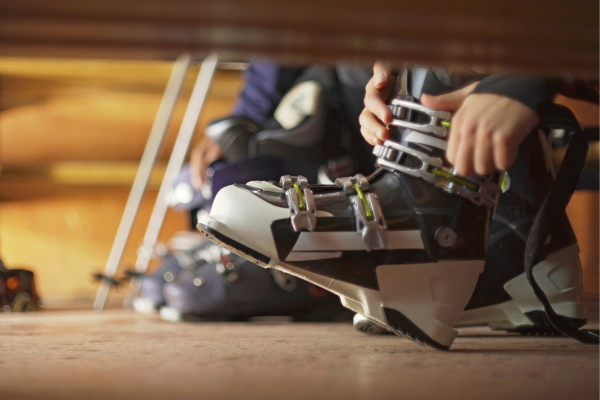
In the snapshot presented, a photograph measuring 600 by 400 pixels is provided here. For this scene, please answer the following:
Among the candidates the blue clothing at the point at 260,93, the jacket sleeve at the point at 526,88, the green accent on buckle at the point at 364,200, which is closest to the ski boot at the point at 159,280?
the blue clothing at the point at 260,93

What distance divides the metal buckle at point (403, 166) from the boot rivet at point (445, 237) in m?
0.04

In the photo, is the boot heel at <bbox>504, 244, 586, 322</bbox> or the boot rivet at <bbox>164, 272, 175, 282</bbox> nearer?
the boot heel at <bbox>504, 244, 586, 322</bbox>

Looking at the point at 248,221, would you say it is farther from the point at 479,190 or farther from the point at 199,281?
the point at 199,281

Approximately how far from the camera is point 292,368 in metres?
0.29

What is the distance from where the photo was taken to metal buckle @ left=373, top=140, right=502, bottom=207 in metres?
0.40

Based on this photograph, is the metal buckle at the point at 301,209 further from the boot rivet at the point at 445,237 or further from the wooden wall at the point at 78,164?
the wooden wall at the point at 78,164

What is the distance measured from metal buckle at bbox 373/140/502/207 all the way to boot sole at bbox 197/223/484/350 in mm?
50

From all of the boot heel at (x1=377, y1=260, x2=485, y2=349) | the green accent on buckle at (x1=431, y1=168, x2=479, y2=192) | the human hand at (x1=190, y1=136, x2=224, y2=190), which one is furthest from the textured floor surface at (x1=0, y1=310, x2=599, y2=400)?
the human hand at (x1=190, y1=136, x2=224, y2=190)

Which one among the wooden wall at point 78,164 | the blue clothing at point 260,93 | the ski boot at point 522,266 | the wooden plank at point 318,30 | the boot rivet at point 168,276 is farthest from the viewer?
the wooden wall at point 78,164

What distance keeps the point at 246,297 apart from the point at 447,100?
1.34 feet

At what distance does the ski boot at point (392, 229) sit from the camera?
38 cm

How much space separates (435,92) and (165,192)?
95cm

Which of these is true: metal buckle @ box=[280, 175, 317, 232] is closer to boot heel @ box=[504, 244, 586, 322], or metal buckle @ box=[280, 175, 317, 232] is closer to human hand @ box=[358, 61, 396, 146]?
human hand @ box=[358, 61, 396, 146]

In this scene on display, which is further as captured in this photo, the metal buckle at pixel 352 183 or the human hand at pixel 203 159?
the human hand at pixel 203 159
